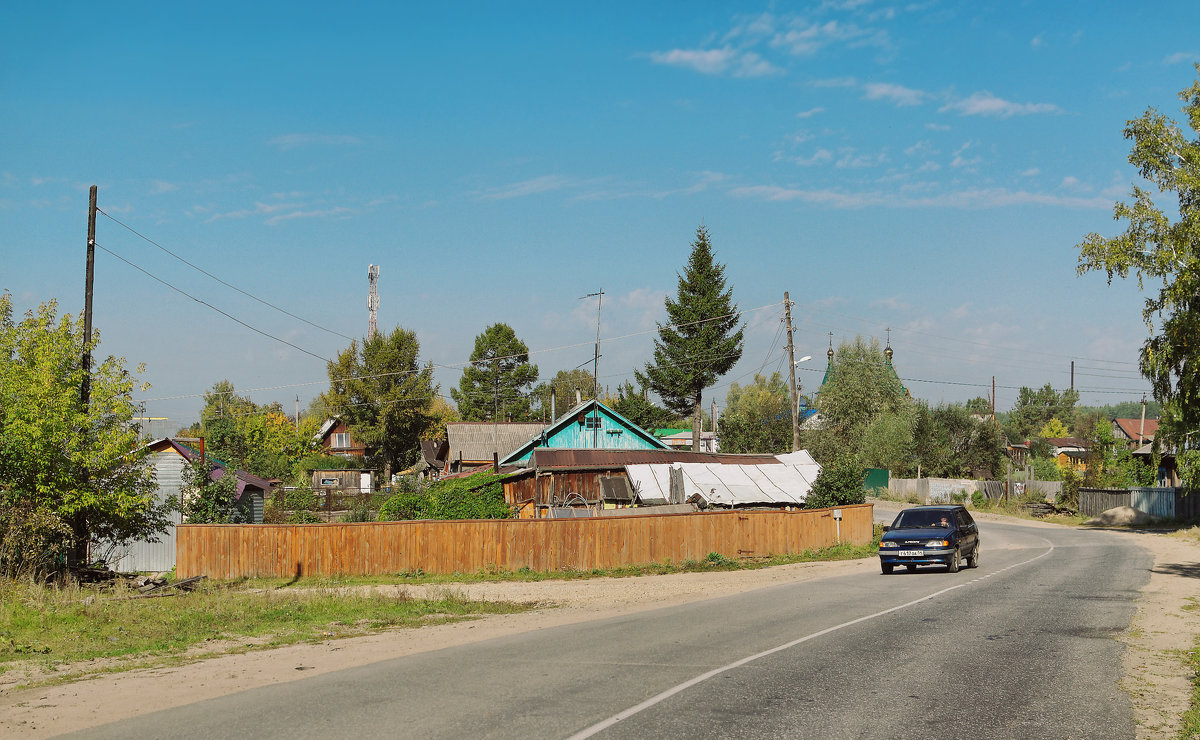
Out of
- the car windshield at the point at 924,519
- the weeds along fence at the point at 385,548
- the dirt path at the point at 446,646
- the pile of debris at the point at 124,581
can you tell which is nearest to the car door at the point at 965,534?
the car windshield at the point at 924,519

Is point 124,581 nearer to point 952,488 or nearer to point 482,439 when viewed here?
point 482,439

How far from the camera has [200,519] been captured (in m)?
31.4

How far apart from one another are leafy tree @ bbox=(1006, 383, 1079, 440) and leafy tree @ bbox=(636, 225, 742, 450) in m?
89.5

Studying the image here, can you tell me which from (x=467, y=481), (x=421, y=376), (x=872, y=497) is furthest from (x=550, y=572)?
(x=421, y=376)

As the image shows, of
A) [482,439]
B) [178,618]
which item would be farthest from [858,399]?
[178,618]

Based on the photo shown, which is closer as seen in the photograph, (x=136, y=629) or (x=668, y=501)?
(x=136, y=629)

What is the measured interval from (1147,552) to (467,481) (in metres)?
25.6

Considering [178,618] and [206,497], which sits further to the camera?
[206,497]

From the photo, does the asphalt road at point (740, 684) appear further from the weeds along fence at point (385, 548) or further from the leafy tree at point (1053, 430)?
the leafy tree at point (1053, 430)

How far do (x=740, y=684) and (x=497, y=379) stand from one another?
102319 millimetres

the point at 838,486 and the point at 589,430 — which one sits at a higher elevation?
the point at 589,430

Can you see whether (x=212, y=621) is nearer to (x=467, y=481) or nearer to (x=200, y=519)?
(x=200, y=519)

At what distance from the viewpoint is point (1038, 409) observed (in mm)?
155125

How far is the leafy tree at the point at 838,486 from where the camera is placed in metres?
38.7
